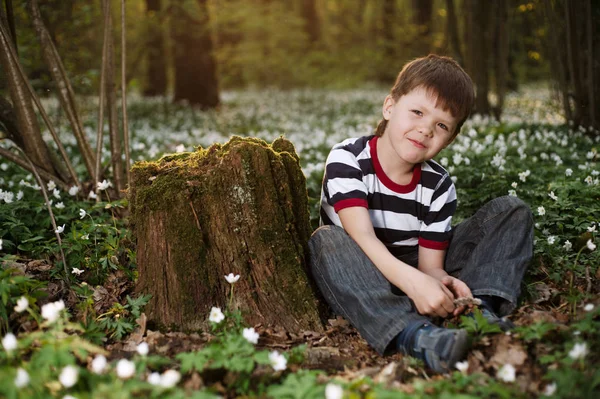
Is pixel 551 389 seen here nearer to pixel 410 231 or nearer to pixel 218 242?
pixel 410 231

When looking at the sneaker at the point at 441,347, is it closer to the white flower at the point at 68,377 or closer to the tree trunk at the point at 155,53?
the white flower at the point at 68,377

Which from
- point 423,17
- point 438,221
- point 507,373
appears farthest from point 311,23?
point 507,373

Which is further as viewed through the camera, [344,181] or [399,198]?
[399,198]

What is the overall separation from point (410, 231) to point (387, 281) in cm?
49

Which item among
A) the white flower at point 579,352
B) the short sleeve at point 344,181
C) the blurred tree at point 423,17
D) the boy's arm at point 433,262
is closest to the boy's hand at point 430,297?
the boy's arm at point 433,262

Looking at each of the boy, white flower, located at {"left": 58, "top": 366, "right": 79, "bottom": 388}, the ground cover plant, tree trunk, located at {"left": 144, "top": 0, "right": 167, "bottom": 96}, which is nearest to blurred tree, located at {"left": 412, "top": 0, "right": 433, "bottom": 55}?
tree trunk, located at {"left": 144, "top": 0, "right": 167, "bottom": 96}

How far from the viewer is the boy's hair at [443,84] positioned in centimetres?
309

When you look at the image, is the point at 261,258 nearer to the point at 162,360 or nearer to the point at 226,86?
the point at 162,360

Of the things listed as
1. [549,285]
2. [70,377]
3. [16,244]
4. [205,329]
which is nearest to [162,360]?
[70,377]

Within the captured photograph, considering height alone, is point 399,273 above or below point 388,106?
below

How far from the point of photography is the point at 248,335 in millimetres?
→ 2412

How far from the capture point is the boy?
2805mm

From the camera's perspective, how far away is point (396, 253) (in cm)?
338

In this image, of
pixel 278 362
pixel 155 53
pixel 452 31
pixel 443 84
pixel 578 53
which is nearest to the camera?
pixel 278 362
